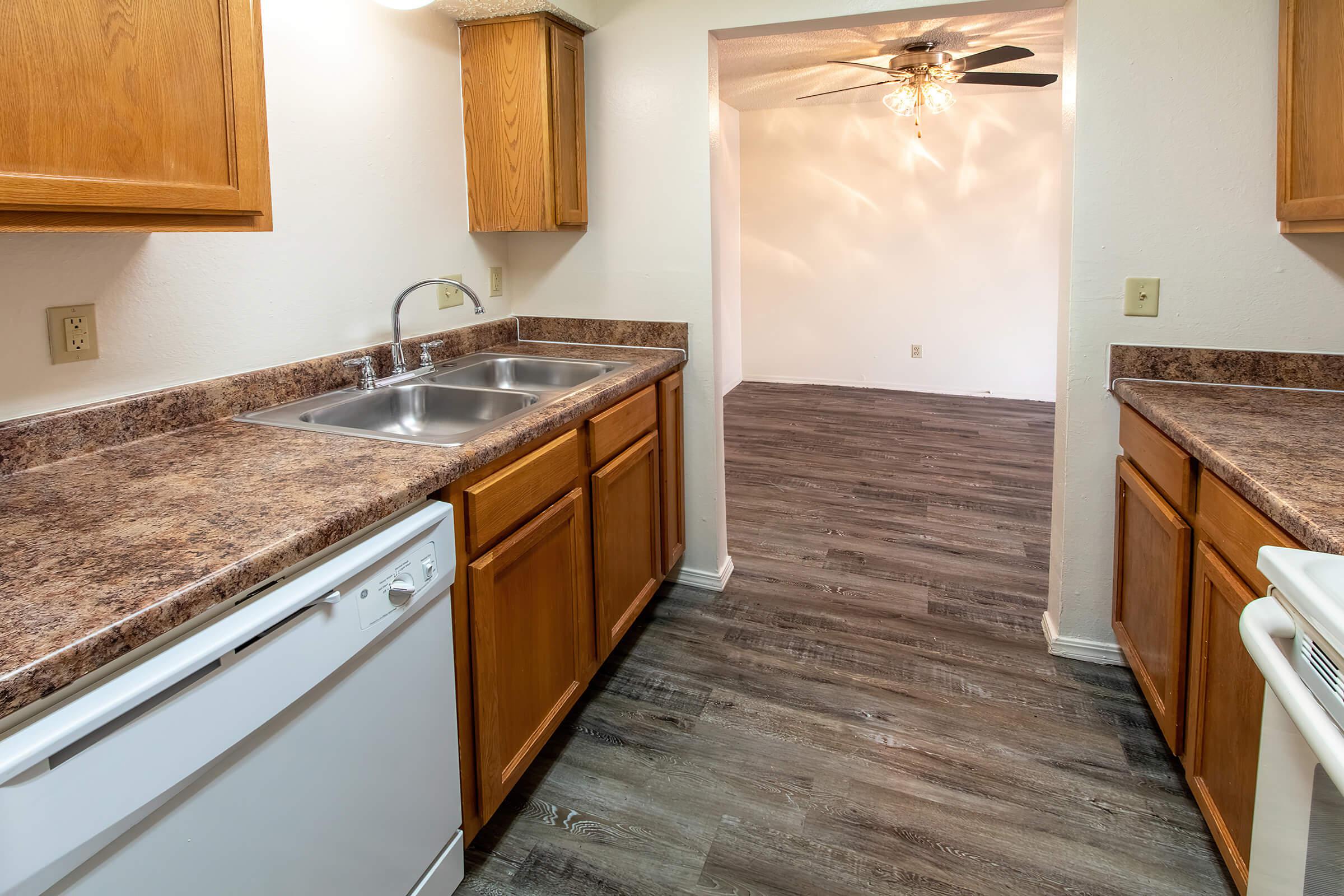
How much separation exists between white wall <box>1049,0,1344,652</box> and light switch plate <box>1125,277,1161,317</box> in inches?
0.6

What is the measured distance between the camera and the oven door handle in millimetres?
783

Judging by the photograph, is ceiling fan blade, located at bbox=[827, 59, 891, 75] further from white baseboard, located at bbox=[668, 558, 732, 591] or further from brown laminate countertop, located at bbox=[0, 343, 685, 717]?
brown laminate countertop, located at bbox=[0, 343, 685, 717]

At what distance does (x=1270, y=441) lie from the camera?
150cm

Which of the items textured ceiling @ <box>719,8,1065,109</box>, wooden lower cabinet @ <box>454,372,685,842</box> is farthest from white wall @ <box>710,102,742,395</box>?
wooden lower cabinet @ <box>454,372,685,842</box>

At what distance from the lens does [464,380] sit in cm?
233

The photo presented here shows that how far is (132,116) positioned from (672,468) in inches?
69.0

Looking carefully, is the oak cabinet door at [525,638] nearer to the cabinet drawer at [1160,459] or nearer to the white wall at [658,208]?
the white wall at [658,208]

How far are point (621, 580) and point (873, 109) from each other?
498 centimetres

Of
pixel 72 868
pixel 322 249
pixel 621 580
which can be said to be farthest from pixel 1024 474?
A: pixel 72 868

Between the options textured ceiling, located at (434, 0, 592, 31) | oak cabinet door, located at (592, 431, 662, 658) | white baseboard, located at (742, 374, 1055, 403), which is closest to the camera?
oak cabinet door, located at (592, 431, 662, 658)

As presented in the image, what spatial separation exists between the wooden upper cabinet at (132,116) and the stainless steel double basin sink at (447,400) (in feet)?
1.64

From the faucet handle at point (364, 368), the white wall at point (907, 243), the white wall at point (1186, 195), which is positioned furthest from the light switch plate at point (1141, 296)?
the white wall at point (907, 243)

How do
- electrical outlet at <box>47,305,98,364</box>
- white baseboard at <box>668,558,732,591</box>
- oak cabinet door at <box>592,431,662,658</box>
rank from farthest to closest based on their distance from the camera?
white baseboard at <box>668,558,732,591</box> → oak cabinet door at <box>592,431,662,658</box> → electrical outlet at <box>47,305,98,364</box>

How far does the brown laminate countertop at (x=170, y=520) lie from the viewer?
2.54 ft
